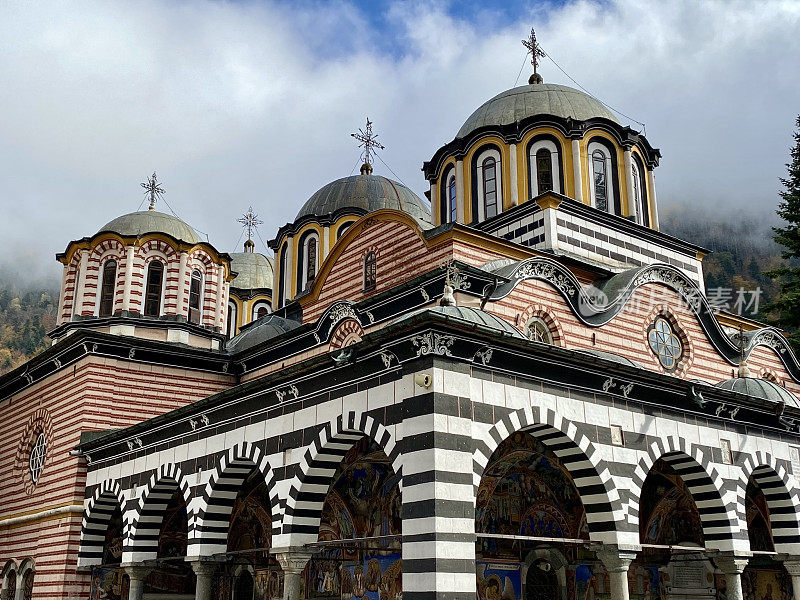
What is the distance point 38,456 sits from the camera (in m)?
19.6

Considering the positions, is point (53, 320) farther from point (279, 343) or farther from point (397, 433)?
point (397, 433)

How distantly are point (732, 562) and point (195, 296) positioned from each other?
14.4 meters

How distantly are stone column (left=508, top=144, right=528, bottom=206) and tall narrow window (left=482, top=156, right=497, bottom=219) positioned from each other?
522 mm

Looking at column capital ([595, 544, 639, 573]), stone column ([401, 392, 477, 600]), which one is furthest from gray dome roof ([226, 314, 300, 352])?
column capital ([595, 544, 639, 573])

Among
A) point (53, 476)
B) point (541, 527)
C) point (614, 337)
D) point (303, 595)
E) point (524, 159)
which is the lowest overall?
point (303, 595)

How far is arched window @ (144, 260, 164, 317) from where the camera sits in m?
21.1

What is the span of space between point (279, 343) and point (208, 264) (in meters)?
4.35

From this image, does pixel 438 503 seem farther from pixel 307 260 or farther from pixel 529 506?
pixel 307 260

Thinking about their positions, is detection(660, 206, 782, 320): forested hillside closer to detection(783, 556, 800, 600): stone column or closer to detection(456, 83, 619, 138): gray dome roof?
detection(456, 83, 619, 138): gray dome roof

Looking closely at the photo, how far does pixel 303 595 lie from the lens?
1541 centimetres

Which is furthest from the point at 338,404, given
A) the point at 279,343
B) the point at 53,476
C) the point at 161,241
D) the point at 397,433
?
the point at 161,241

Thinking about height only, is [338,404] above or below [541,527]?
above

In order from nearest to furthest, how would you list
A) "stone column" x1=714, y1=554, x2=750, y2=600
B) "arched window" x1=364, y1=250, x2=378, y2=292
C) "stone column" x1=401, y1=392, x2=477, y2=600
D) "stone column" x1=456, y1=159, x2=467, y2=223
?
"stone column" x1=401, y1=392, x2=477, y2=600 → "stone column" x1=714, y1=554, x2=750, y2=600 → "arched window" x1=364, y1=250, x2=378, y2=292 → "stone column" x1=456, y1=159, x2=467, y2=223

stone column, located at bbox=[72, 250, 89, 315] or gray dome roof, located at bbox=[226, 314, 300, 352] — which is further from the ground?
stone column, located at bbox=[72, 250, 89, 315]
